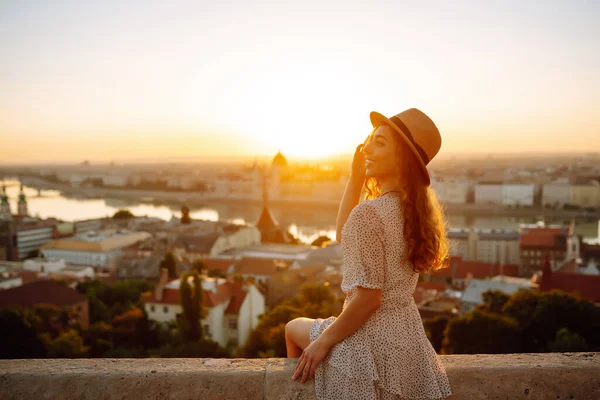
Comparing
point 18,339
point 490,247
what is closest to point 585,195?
point 490,247

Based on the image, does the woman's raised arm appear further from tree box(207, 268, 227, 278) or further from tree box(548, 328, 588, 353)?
tree box(207, 268, 227, 278)

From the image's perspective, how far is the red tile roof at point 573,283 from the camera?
875 cm

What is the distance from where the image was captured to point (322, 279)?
36.1ft

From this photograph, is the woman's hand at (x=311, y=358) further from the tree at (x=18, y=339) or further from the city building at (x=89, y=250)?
the city building at (x=89, y=250)

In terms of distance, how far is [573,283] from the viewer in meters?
8.98

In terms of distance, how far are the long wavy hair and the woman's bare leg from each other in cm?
21

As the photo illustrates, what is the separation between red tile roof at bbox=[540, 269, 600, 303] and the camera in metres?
8.75

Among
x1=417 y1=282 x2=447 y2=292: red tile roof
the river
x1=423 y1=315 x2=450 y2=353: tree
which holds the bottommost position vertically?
the river

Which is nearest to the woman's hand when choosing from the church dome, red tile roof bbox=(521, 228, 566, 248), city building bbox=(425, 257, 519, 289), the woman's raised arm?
the woman's raised arm

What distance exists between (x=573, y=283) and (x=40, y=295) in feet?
27.7

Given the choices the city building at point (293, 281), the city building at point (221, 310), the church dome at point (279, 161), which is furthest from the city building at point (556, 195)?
the city building at point (221, 310)

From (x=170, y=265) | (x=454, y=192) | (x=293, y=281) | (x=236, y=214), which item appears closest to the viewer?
(x=293, y=281)

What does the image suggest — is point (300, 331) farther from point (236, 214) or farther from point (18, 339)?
point (236, 214)

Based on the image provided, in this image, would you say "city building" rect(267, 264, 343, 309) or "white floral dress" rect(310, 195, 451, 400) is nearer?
"white floral dress" rect(310, 195, 451, 400)
